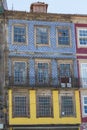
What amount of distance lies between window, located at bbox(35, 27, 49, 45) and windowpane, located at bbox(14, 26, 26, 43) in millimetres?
1182

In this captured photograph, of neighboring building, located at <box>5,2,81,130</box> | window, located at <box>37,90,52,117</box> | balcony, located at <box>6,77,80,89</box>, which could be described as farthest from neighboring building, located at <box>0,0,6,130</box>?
window, located at <box>37,90,52,117</box>

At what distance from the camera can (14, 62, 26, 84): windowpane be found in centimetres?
3444

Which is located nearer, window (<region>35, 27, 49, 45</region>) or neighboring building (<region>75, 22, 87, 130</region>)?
neighboring building (<region>75, 22, 87, 130</region>)

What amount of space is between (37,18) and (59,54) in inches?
153

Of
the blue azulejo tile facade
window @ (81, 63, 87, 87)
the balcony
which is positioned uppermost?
the blue azulejo tile facade

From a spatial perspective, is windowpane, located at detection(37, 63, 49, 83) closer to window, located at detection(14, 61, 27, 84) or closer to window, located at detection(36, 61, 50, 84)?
window, located at detection(36, 61, 50, 84)

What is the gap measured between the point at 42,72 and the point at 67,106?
3698mm

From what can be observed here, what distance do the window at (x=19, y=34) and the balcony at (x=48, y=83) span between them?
3.57 metres

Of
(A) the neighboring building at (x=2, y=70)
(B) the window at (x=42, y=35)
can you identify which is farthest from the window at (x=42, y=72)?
(A) the neighboring building at (x=2, y=70)

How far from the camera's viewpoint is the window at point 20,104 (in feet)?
110

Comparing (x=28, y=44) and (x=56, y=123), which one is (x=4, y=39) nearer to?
(x=28, y=44)

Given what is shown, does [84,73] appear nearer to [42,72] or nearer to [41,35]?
[42,72]

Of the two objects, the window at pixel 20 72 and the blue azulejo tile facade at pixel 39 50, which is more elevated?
the blue azulejo tile facade at pixel 39 50

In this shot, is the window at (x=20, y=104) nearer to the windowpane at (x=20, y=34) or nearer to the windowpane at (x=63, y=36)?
the windowpane at (x=20, y=34)
